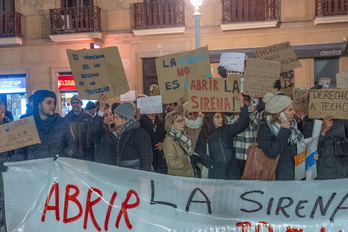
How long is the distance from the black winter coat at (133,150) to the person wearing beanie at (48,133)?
0.53 m

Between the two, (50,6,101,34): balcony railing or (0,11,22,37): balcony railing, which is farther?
(0,11,22,37): balcony railing

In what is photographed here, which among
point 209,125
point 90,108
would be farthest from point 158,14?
point 209,125

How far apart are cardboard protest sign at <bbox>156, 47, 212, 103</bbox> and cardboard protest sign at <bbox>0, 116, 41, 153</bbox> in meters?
1.74

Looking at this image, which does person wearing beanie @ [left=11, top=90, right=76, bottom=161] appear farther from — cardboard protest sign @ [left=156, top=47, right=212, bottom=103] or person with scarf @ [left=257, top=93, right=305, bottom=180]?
person with scarf @ [left=257, top=93, right=305, bottom=180]

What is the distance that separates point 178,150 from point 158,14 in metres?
9.24

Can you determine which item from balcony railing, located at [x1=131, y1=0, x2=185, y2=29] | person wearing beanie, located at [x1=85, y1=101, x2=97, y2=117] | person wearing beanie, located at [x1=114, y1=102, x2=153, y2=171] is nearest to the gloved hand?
person wearing beanie, located at [x1=114, y1=102, x2=153, y2=171]

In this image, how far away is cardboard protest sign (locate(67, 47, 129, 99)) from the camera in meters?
4.95

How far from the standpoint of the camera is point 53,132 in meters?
4.23

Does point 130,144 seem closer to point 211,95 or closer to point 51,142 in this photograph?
point 51,142

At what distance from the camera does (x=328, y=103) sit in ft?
14.2

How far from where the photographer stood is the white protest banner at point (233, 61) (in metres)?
5.52

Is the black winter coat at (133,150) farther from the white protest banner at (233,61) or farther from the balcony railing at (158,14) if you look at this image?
the balcony railing at (158,14)

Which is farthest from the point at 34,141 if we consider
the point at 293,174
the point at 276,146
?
the point at 293,174

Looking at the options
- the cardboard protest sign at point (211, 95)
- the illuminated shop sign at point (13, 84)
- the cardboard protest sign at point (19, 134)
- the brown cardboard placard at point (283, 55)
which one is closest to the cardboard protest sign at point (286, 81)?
the brown cardboard placard at point (283, 55)
